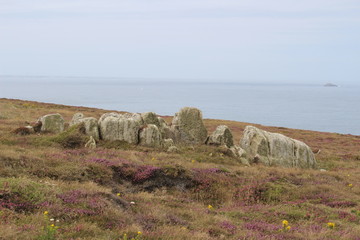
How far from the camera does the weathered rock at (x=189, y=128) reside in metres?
32.2

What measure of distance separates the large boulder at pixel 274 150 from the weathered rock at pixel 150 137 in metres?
7.66

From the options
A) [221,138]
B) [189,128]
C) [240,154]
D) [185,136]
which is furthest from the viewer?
[189,128]

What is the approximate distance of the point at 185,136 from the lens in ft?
106

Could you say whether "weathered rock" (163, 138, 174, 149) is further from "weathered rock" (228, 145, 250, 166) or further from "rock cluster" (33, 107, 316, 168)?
"weathered rock" (228, 145, 250, 166)

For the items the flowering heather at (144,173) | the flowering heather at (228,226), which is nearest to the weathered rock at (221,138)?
the flowering heather at (144,173)

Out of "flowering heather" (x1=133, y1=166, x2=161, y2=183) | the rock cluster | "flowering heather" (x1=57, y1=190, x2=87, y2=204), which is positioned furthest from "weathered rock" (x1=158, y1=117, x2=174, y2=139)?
"flowering heather" (x1=57, y1=190, x2=87, y2=204)

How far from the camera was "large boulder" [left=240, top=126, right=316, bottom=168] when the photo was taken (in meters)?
29.8

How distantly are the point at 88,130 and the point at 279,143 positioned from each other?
15813 millimetres

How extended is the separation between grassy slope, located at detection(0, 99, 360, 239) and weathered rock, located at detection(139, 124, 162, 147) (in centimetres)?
143

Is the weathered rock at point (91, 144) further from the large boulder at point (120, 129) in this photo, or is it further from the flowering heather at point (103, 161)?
the flowering heather at point (103, 161)

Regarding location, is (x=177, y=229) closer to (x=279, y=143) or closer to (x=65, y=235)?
(x=65, y=235)

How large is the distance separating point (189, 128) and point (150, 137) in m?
4.85

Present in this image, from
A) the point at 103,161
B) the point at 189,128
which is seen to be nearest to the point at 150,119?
the point at 189,128

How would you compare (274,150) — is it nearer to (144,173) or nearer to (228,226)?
(144,173)
